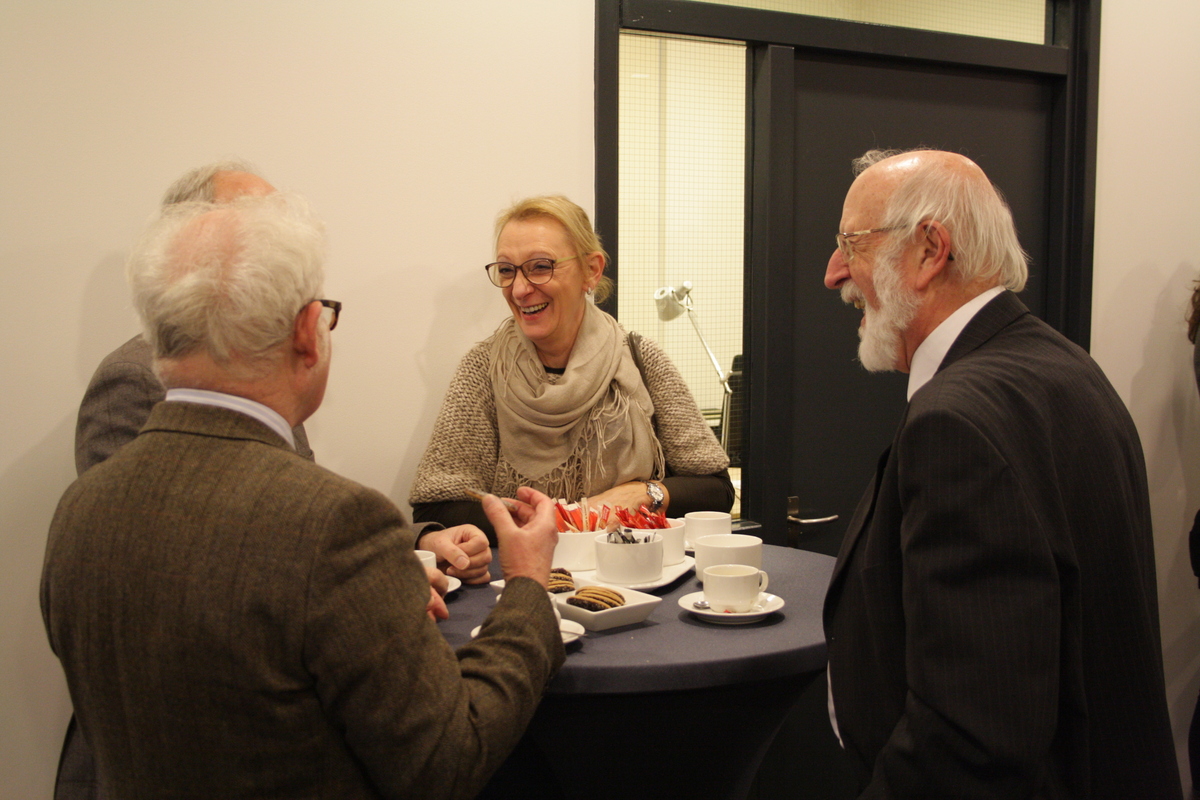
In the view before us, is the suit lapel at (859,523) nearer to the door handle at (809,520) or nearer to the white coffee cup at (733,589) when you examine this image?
the white coffee cup at (733,589)

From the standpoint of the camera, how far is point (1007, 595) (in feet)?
3.23

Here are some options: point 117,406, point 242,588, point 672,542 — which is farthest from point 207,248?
point 672,542

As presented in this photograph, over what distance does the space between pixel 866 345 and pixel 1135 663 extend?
59 centimetres

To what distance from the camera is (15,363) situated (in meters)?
2.18

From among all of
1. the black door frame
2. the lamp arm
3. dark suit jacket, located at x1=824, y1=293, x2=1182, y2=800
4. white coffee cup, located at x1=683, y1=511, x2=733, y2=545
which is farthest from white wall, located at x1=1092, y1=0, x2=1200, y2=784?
dark suit jacket, located at x1=824, y1=293, x2=1182, y2=800

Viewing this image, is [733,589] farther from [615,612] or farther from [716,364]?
[716,364]

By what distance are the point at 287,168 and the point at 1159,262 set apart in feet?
10.2

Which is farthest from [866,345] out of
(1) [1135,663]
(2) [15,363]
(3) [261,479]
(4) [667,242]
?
(2) [15,363]

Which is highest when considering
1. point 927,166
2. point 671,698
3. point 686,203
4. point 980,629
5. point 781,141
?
point 781,141

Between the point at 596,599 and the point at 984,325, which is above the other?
the point at 984,325

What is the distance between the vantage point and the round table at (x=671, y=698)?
1.26 m

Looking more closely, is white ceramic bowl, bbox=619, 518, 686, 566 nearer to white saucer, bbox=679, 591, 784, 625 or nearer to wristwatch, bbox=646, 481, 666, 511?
white saucer, bbox=679, 591, 784, 625

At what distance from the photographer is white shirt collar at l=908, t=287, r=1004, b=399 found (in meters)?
1.24

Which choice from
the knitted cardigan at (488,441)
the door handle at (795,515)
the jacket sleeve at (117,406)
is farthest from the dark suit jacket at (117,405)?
the door handle at (795,515)
